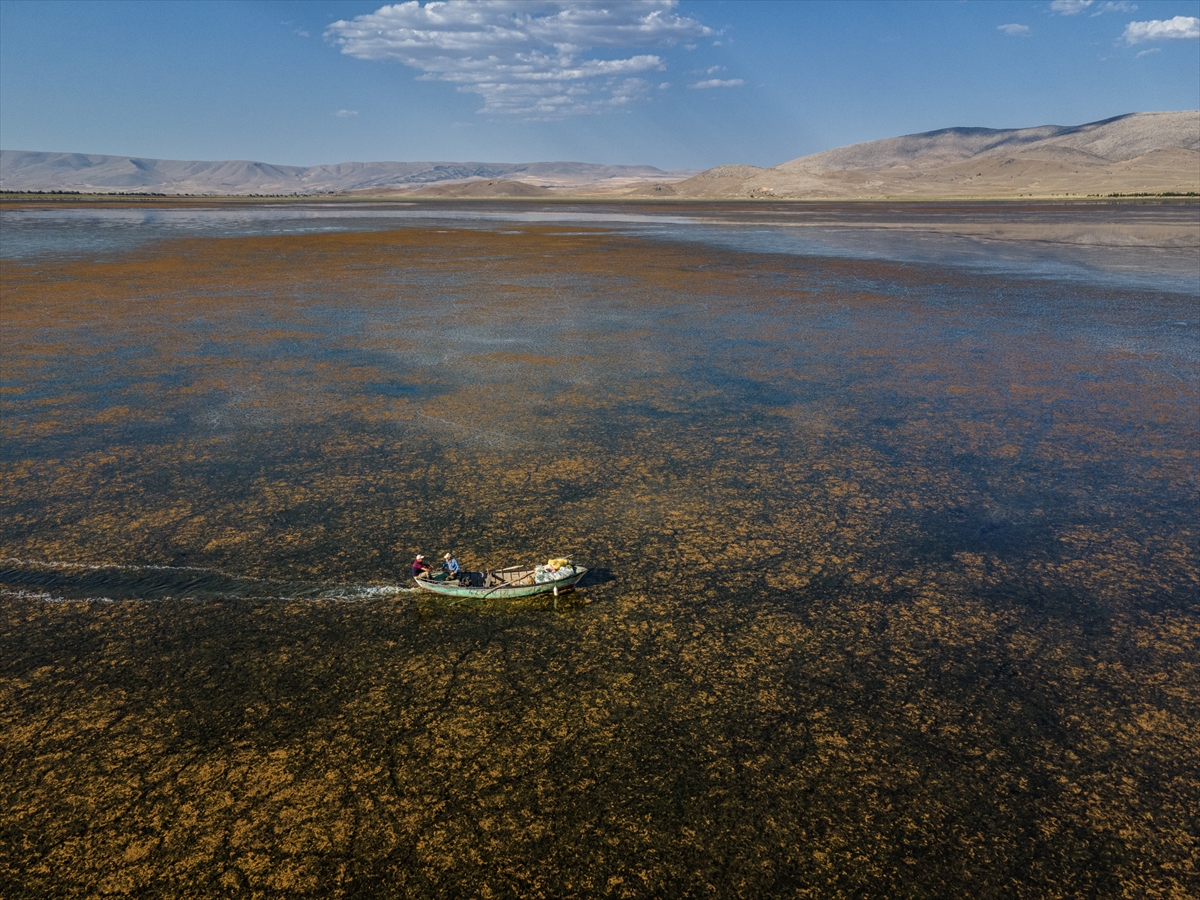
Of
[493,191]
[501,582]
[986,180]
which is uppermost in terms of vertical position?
[986,180]

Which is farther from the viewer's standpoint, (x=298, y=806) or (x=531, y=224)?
(x=531, y=224)

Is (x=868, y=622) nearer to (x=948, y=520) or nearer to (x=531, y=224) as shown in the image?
(x=948, y=520)

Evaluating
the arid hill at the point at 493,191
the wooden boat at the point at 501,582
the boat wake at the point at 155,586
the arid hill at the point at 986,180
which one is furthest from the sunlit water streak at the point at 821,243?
the arid hill at the point at 493,191

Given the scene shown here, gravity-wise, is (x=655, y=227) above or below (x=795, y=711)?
above

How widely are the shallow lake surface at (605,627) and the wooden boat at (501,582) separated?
18cm

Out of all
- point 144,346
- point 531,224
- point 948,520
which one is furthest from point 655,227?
point 948,520

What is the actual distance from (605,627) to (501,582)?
44.6 inches

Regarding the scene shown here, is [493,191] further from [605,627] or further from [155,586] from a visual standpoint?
[605,627]

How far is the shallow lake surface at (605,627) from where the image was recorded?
15.7ft

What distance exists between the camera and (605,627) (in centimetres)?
708

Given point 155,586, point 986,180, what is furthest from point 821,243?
point 986,180

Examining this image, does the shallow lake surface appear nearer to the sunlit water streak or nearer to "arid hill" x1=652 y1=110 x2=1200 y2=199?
the sunlit water streak

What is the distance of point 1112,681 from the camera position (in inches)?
248

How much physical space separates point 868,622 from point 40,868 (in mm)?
6527
